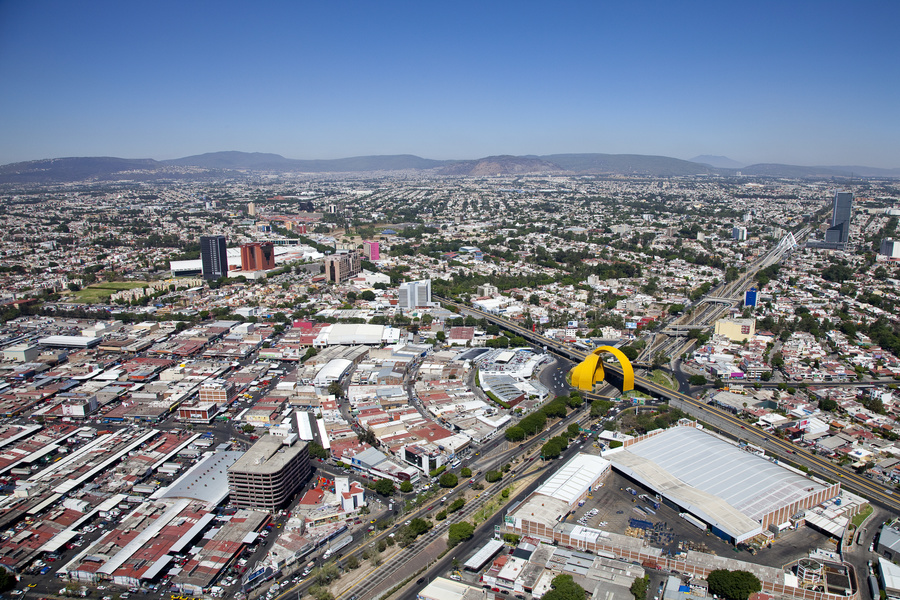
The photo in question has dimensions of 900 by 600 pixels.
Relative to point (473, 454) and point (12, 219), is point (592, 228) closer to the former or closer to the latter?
point (473, 454)

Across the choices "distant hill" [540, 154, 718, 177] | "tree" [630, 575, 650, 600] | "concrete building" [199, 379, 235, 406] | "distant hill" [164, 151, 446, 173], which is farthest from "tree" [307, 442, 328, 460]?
"distant hill" [164, 151, 446, 173]

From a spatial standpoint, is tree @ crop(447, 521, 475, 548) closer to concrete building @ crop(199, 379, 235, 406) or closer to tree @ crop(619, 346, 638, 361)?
concrete building @ crop(199, 379, 235, 406)

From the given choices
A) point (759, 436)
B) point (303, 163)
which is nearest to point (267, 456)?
point (759, 436)

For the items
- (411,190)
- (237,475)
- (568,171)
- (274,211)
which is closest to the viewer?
(237,475)

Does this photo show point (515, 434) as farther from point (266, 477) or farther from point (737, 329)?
point (737, 329)

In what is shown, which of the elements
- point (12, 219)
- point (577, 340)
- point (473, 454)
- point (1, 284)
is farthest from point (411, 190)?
point (473, 454)

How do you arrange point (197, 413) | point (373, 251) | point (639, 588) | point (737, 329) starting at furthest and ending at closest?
1. point (373, 251)
2. point (737, 329)
3. point (197, 413)
4. point (639, 588)

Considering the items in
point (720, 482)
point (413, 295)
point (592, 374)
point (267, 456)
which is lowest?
point (720, 482)
